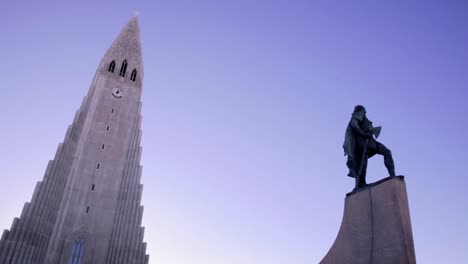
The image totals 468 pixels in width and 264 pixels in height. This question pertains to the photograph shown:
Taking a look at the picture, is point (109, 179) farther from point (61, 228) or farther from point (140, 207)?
point (61, 228)

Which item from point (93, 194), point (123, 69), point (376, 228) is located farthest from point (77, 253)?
point (376, 228)

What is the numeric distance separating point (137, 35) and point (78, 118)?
55.6 feet

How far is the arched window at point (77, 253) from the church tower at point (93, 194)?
0.27 ft

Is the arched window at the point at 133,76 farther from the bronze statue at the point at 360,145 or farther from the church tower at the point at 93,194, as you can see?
the bronze statue at the point at 360,145

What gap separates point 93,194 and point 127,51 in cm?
2194

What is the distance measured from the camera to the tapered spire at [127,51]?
50344mm

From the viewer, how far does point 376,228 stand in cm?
1005

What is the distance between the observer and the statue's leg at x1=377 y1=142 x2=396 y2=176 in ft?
35.5

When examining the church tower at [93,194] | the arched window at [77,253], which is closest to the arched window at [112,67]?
the church tower at [93,194]

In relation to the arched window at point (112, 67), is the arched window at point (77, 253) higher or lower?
lower

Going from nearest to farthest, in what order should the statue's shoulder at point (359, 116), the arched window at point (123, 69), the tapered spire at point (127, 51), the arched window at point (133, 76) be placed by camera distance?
the statue's shoulder at point (359, 116) → the arched window at point (123, 69) → the arched window at point (133, 76) → the tapered spire at point (127, 51)

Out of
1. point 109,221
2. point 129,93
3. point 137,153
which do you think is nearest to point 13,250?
point 109,221

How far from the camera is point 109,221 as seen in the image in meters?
37.7

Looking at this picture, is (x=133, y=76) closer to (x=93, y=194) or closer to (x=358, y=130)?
(x=93, y=194)
